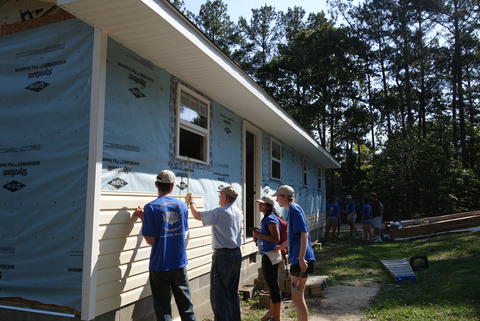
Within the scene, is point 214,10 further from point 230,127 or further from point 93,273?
point 93,273

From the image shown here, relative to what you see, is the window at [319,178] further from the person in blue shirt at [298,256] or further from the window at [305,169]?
the person in blue shirt at [298,256]

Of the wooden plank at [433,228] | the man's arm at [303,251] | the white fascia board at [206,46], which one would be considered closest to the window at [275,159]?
the white fascia board at [206,46]

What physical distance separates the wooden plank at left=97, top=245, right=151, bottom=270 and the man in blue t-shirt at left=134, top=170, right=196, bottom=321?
1.37ft

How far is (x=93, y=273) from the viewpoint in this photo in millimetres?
3420

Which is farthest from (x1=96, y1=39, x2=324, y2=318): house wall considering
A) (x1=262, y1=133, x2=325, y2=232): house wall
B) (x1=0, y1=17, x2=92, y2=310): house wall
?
(x1=262, y1=133, x2=325, y2=232): house wall

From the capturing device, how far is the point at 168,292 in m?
3.70

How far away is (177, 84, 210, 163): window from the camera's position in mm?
5379

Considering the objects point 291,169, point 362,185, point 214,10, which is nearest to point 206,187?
point 291,169

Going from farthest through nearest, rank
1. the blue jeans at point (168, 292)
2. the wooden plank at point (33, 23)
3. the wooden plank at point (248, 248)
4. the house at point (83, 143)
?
the wooden plank at point (248, 248) < the wooden plank at point (33, 23) < the blue jeans at point (168, 292) < the house at point (83, 143)

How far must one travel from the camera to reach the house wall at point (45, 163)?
356 centimetres

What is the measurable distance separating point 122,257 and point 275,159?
7.01 metres

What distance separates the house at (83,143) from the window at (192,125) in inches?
14.7

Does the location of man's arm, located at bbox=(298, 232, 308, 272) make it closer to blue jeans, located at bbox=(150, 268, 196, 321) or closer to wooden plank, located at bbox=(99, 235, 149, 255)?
blue jeans, located at bbox=(150, 268, 196, 321)

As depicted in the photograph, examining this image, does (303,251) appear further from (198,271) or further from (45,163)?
(45,163)
